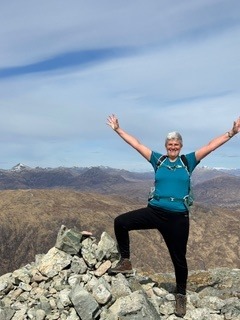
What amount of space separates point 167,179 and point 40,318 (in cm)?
593

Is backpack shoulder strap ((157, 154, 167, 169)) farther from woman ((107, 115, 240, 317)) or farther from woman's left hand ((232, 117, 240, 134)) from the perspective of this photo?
woman's left hand ((232, 117, 240, 134))

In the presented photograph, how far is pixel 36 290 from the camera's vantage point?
1388 cm

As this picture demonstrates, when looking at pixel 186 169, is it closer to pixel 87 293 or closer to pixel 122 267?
pixel 122 267

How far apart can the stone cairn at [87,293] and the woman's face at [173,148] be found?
14.8 ft

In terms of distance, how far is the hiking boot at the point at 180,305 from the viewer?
1251 cm

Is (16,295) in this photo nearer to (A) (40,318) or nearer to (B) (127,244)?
(A) (40,318)

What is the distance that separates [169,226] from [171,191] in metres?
1.04

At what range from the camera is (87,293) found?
41.2ft

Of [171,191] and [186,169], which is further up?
[186,169]

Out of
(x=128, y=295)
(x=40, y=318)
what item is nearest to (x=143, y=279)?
(x=128, y=295)

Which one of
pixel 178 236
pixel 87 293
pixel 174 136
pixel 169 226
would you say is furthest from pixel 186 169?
pixel 87 293

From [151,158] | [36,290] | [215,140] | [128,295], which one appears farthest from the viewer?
[36,290]

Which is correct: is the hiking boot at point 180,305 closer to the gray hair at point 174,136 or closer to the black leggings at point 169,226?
the black leggings at point 169,226

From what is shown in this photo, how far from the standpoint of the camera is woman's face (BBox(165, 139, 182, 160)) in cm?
1130
